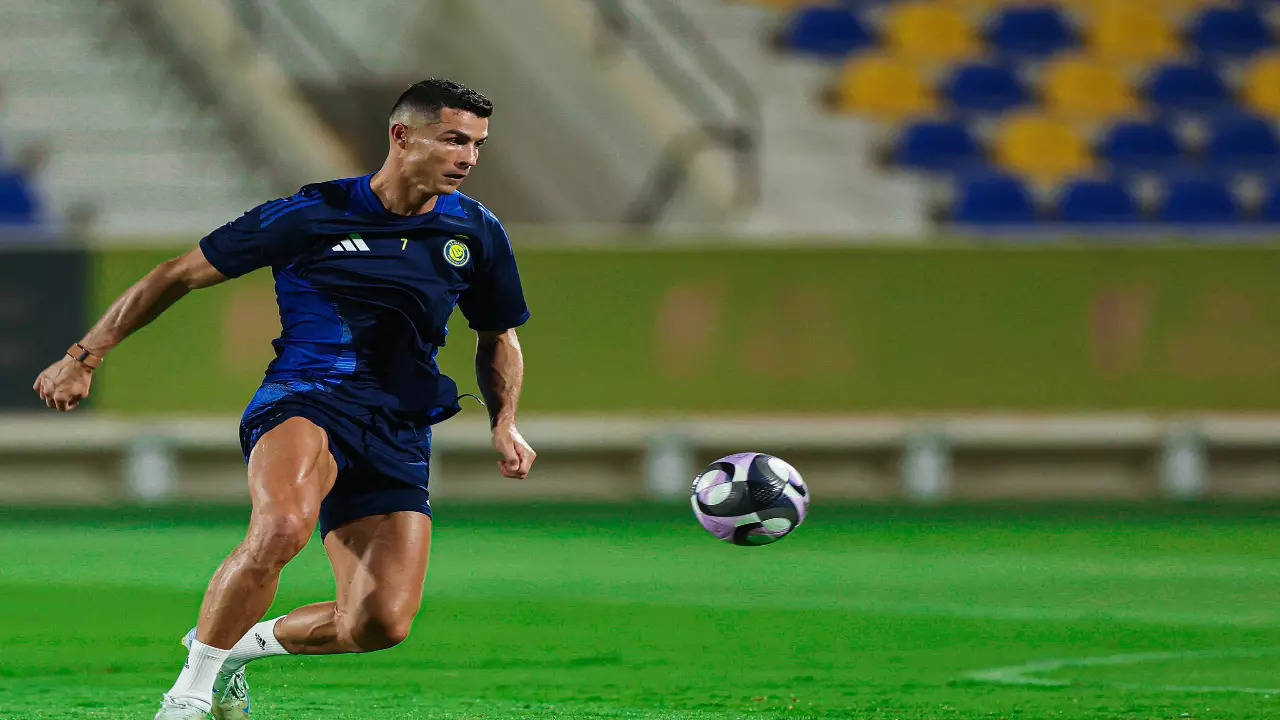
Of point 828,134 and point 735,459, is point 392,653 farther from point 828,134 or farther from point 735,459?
point 828,134

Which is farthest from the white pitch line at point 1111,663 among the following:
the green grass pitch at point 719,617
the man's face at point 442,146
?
the man's face at point 442,146

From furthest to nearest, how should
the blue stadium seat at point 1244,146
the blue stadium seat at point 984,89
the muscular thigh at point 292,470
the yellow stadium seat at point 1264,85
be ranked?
the yellow stadium seat at point 1264,85, the blue stadium seat at point 984,89, the blue stadium seat at point 1244,146, the muscular thigh at point 292,470

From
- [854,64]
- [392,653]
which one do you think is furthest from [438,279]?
[854,64]

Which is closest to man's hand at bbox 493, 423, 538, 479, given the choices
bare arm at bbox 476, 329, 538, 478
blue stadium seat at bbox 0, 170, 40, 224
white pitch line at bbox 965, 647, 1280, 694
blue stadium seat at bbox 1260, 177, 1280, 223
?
bare arm at bbox 476, 329, 538, 478

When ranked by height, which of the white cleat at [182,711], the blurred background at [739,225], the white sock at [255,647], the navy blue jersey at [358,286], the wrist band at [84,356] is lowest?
the white cleat at [182,711]

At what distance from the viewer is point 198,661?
19.9 feet

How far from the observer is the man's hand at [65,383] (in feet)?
20.2

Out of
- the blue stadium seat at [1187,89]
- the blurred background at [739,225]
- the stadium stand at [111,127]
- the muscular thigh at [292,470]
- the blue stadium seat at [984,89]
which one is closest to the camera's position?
the muscular thigh at [292,470]

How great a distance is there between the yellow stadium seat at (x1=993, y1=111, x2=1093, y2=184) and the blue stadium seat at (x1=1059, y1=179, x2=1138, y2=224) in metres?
0.88

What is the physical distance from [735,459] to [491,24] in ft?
48.4

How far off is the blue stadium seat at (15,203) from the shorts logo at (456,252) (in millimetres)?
13384

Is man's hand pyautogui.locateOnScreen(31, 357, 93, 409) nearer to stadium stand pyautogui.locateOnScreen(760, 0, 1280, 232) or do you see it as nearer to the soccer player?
the soccer player

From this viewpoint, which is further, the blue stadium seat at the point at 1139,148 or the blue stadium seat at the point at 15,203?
the blue stadium seat at the point at 1139,148

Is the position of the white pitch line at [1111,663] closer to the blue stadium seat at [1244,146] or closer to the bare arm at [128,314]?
the bare arm at [128,314]
